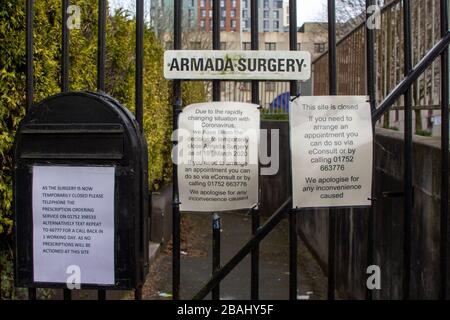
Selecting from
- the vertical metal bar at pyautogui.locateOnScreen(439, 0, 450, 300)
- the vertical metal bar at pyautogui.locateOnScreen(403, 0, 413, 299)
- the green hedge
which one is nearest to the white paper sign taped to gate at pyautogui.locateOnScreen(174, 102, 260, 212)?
the vertical metal bar at pyautogui.locateOnScreen(403, 0, 413, 299)

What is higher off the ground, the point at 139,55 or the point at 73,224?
the point at 139,55

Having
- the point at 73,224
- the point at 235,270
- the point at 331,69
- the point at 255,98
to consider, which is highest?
the point at 331,69

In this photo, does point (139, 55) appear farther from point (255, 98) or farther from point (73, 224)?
point (73, 224)

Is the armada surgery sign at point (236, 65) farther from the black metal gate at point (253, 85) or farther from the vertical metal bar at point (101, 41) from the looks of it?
the vertical metal bar at point (101, 41)

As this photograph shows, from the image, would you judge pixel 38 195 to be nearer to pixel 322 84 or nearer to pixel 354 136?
pixel 354 136

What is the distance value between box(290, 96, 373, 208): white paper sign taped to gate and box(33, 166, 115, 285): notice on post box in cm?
86

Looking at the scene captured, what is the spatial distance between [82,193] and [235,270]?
518 centimetres

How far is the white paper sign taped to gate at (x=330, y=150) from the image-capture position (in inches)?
99.0

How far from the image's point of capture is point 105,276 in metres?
2.38

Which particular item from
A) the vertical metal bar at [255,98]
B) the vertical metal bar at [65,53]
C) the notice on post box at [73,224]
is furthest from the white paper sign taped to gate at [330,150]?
the vertical metal bar at [65,53]

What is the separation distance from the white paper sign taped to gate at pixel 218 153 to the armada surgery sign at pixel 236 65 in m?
0.14

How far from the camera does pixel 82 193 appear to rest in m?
2.37

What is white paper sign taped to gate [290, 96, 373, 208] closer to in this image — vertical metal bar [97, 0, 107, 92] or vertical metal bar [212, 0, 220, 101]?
vertical metal bar [212, 0, 220, 101]

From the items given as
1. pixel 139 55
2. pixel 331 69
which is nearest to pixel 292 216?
pixel 331 69
